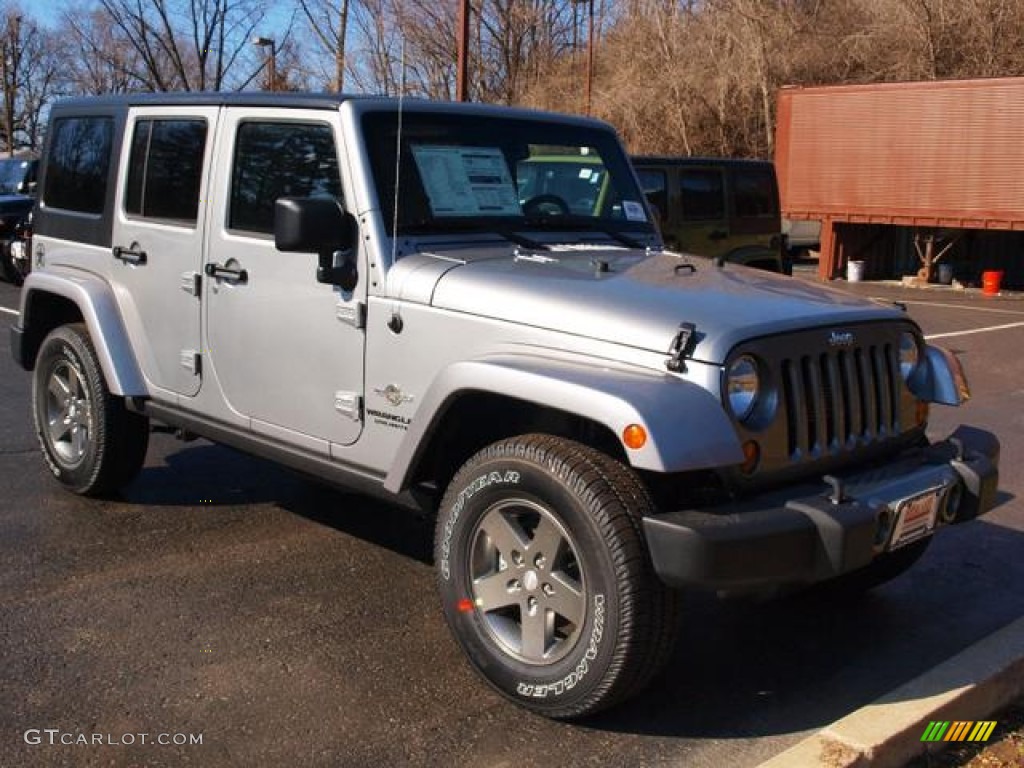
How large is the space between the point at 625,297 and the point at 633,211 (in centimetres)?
154

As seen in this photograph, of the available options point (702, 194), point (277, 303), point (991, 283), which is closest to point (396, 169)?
point (277, 303)

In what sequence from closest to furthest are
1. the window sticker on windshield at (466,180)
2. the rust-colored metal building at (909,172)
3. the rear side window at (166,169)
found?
1. the window sticker on windshield at (466,180)
2. the rear side window at (166,169)
3. the rust-colored metal building at (909,172)

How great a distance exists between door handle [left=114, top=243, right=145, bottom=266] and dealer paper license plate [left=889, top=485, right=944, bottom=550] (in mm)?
3441

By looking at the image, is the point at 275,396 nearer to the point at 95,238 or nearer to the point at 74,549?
the point at 74,549

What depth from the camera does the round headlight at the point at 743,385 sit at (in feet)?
10.6

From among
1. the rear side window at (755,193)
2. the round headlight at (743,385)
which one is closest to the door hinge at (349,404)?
the round headlight at (743,385)

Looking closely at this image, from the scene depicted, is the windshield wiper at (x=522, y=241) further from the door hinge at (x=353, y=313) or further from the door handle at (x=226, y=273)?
the door handle at (x=226, y=273)

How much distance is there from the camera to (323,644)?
3.92 meters

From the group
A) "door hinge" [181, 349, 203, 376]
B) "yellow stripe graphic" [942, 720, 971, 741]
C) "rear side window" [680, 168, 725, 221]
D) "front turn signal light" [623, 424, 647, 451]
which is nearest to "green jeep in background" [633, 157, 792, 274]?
"rear side window" [680, 168, 725, 221]

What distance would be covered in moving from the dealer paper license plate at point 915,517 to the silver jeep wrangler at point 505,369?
0.6 inches

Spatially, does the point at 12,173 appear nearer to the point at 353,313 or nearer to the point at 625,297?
the point at 353,313

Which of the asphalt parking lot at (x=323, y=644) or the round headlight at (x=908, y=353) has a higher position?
the round headlight at (x=908, y=353)

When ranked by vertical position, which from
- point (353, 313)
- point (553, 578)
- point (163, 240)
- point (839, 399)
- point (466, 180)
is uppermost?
point (466, 180)

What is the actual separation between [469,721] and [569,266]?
1625 millimetres
